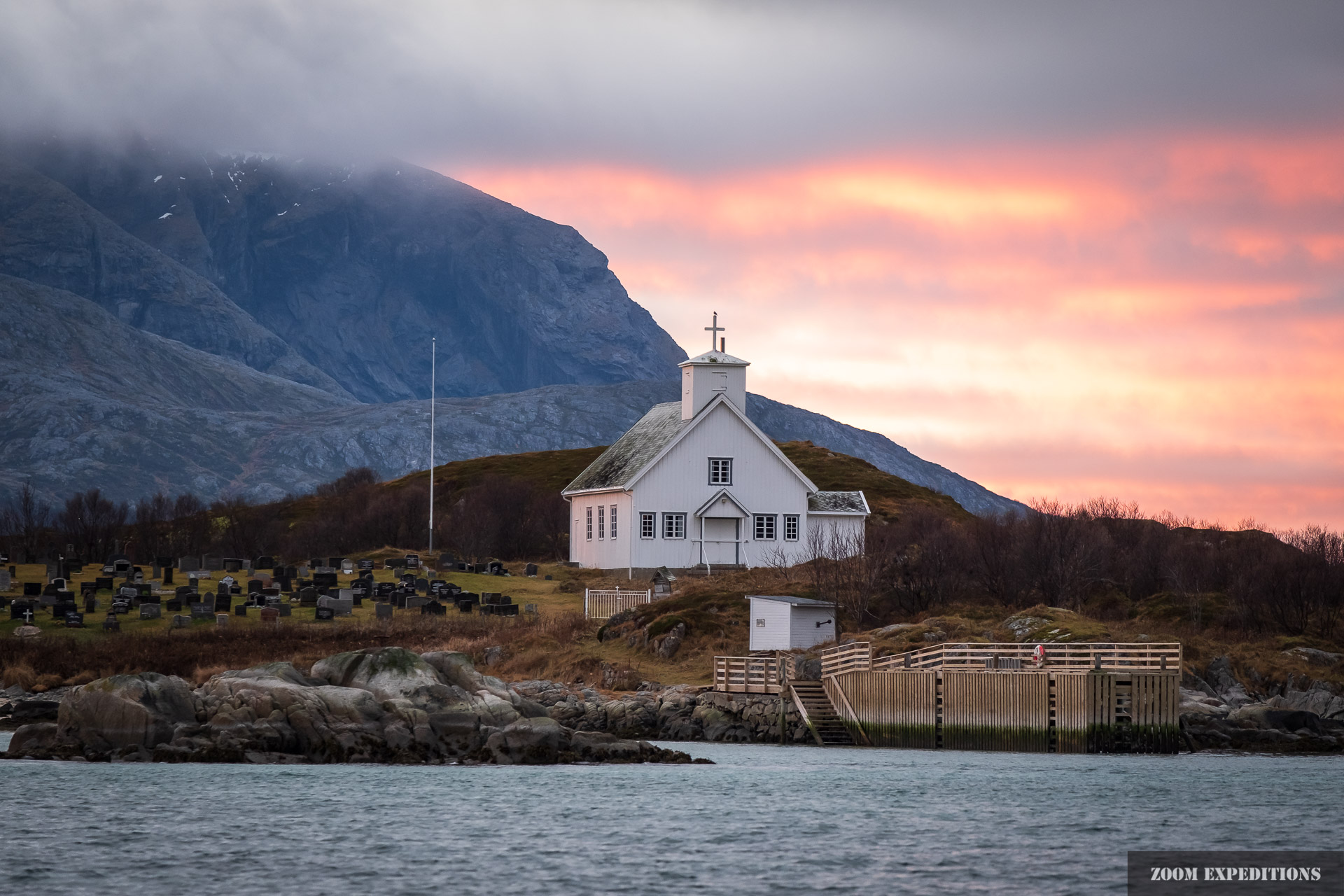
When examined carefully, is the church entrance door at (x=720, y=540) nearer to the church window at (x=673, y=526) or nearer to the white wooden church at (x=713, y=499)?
the white wooden church at (x=713, y=499)

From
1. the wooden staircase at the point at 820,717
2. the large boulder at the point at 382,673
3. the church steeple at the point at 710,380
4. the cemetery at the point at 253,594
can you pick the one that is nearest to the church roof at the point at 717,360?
the church steeple at the point at 710,380

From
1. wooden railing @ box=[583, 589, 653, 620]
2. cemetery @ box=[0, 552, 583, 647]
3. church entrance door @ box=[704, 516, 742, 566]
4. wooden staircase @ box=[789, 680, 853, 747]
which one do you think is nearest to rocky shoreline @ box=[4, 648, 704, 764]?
wooden staircase @ box=[789, 680, 853, 747]

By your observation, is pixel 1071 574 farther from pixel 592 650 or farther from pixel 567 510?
pixel 567 510

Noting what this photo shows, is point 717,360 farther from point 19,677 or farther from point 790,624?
point 19,677

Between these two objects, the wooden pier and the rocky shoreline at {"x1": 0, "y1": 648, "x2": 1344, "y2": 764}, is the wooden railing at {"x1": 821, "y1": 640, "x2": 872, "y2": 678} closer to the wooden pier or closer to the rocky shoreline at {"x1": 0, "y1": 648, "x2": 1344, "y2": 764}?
the wooden pier

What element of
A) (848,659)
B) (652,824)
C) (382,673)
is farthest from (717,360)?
(652,824)

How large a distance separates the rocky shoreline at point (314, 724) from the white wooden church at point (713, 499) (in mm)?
30064

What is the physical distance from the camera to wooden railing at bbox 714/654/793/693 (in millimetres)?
47281

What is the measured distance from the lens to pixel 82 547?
8850cm

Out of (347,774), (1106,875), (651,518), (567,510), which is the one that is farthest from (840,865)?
(567,510)

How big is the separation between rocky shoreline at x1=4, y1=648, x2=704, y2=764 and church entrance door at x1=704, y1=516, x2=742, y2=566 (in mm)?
30848

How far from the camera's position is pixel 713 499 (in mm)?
70688

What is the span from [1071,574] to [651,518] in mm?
18671

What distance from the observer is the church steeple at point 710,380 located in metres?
72.4
